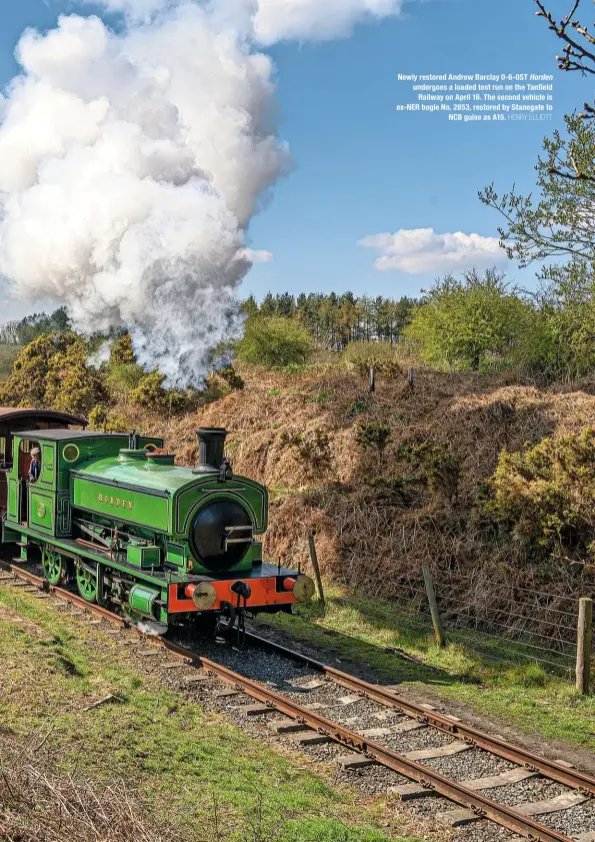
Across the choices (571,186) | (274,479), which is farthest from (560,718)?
(274,479)

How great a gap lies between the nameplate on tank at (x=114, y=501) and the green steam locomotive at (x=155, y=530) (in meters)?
0.01

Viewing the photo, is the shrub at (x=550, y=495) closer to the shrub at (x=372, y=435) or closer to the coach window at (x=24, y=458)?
the shrub at (x=372, y=435)

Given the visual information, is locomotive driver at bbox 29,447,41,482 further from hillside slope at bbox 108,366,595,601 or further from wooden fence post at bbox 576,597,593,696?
wooden fence post at bbox 576,597,593,696

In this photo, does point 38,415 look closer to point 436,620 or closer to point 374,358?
point 436,620

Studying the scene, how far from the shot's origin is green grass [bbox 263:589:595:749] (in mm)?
8812

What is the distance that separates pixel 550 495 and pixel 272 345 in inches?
813

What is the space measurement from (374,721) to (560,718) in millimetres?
2153

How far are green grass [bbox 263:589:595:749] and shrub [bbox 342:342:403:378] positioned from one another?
10879 millimetres

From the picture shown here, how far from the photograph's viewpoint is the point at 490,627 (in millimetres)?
11766

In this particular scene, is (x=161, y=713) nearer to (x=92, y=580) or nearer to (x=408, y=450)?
(x=92, y=580)

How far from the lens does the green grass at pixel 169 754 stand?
584 centimetres

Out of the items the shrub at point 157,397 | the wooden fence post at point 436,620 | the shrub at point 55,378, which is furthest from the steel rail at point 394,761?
the shrub at point 55,378

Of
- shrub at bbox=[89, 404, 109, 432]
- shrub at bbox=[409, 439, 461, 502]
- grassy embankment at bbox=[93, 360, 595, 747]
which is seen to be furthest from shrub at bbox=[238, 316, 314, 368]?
shrub at bbox=[409, 439, 461, 502]

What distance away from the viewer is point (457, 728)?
8047 millimetres
